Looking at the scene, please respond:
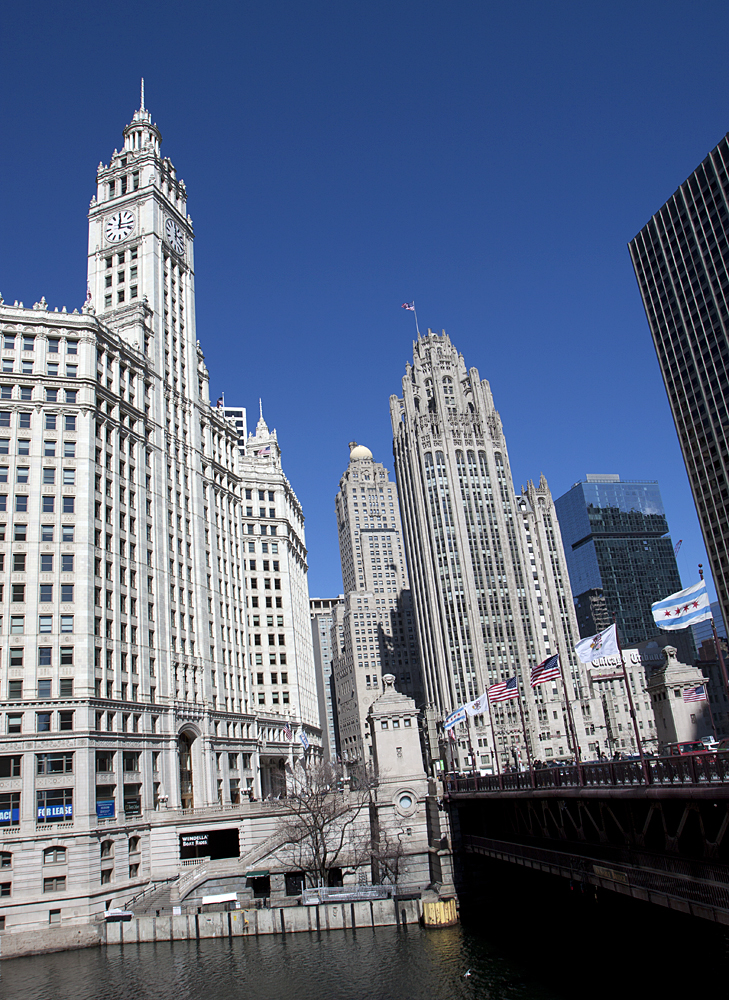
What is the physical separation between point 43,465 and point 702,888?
2572 inches

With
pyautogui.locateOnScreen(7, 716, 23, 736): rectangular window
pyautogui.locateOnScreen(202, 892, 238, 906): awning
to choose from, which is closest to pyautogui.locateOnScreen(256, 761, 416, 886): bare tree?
pyautogui.locateOnScreen(202, 892, 238, 906): awning

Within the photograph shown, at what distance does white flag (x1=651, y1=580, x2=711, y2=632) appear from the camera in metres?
40.2

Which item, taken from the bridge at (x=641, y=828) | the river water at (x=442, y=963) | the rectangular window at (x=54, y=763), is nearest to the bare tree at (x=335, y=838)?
the river water at (x=442, y=963)

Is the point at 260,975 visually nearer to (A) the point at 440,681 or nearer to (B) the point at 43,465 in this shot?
(B) the point at 43,465

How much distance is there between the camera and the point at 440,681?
177 m

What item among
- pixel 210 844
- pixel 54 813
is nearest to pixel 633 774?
pixel 54 813

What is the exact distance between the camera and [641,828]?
35.2 m

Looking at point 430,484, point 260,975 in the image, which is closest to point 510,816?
point 260,975

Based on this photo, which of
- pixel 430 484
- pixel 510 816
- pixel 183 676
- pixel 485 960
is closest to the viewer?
pixel 485 960

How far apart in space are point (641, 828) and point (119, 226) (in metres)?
98.7

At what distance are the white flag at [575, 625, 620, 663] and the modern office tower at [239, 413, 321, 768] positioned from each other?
62772 mm

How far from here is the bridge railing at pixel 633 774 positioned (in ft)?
89.9

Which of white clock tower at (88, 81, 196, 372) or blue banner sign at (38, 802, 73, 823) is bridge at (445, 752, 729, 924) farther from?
white clock tower at (88, 81, 196, 372)

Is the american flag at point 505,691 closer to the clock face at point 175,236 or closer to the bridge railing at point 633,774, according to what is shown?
the bridge railing at point 633,774
